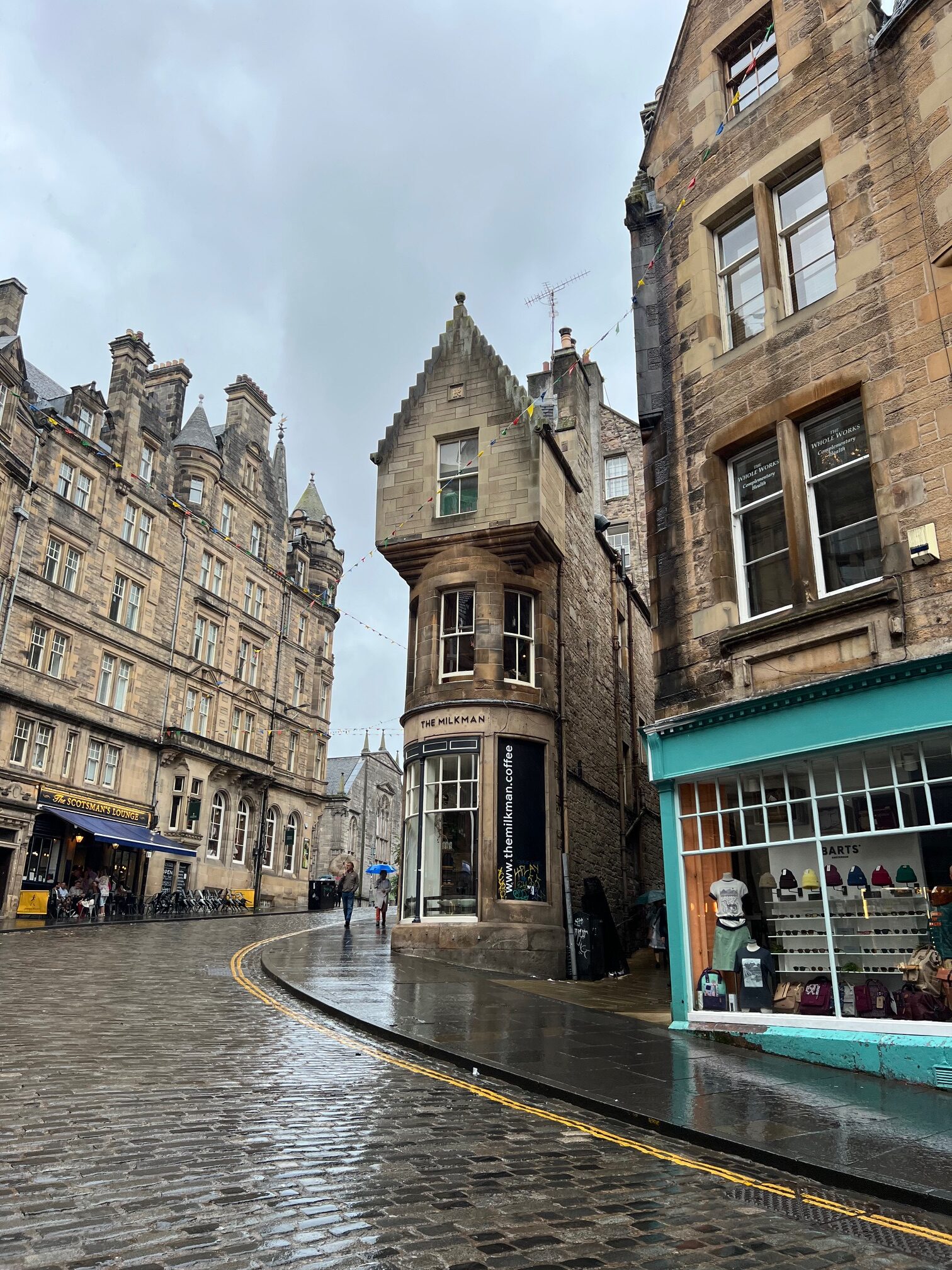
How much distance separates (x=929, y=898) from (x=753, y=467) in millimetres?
5460

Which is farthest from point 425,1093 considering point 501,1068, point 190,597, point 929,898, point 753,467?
point 190,597

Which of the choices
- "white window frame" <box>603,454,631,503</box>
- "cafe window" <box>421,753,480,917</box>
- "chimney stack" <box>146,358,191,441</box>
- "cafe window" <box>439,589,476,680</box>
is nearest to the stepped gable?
"cafe window" <box>439,589,476,680</box>

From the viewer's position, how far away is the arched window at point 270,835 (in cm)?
4441

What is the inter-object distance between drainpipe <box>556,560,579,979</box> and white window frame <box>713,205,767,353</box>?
863 cm

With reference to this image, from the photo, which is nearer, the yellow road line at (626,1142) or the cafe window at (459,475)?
the yellow road line at (626,1142)

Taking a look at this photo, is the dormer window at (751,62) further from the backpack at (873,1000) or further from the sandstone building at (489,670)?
the backpack at (873,1000)

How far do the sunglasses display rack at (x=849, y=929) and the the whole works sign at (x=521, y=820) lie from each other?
24.6 ft

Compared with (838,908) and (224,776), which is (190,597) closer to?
(224,776)

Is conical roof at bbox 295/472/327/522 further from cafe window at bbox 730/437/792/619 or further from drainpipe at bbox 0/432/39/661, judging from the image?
cafe window at bbox 730/437/792/619

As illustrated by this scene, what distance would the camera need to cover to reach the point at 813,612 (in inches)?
378

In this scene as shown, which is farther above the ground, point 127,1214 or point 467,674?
point 467,674

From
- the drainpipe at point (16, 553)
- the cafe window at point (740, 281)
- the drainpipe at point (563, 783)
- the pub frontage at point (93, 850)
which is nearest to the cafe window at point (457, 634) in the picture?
the drainpipe at point (563, 783)

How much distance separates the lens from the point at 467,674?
1836 cm

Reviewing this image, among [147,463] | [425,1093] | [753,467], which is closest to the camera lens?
[425,1093]
